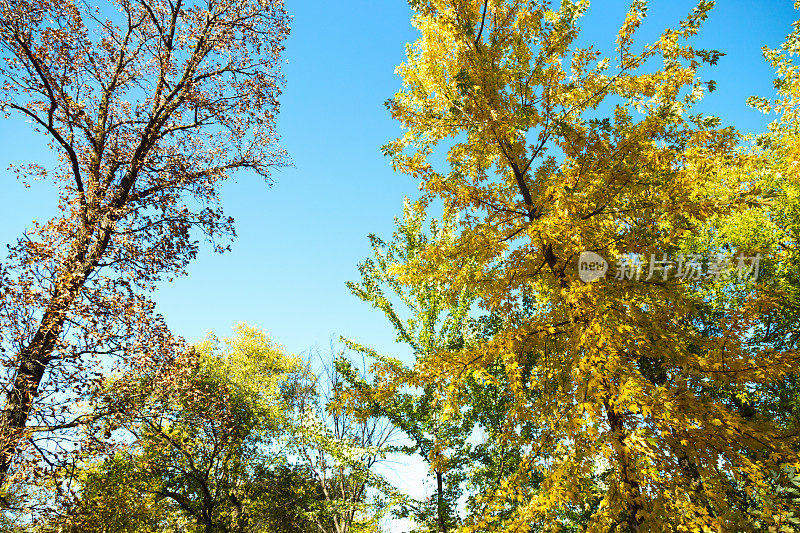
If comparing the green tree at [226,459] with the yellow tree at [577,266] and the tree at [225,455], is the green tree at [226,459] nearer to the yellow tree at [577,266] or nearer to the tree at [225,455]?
the tree at [225,455]

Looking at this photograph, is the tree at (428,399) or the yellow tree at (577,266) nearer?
the yellow tree at (577,266)

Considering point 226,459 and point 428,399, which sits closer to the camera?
point 428,399

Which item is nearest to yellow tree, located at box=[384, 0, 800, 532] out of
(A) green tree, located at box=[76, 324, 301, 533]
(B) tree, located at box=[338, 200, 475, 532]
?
(B) tree, located at box=[338, 200, 475, 532]

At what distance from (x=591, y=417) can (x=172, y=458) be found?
1641cm

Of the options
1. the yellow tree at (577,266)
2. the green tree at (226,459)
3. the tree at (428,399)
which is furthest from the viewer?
the green tree at (226,459)

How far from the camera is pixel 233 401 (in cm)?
1630

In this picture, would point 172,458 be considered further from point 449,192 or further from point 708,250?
point 708,250

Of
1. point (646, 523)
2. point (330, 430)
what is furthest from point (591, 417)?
point (330, 430)

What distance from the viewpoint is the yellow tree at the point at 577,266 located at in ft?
12.5

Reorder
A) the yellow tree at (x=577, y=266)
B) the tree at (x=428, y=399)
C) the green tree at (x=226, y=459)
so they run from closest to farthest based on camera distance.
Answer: the yellow tree at (x=577, y=266), the tree at (x=428, y=399), the green tree at (x=226, y=459)

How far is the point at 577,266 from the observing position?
5.15 metres

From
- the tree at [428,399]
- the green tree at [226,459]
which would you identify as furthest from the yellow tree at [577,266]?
the green tree at [226,459]

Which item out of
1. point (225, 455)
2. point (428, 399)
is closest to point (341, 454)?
point (428, 399)

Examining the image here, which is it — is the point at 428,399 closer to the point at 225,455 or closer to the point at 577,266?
the point at 577,266
